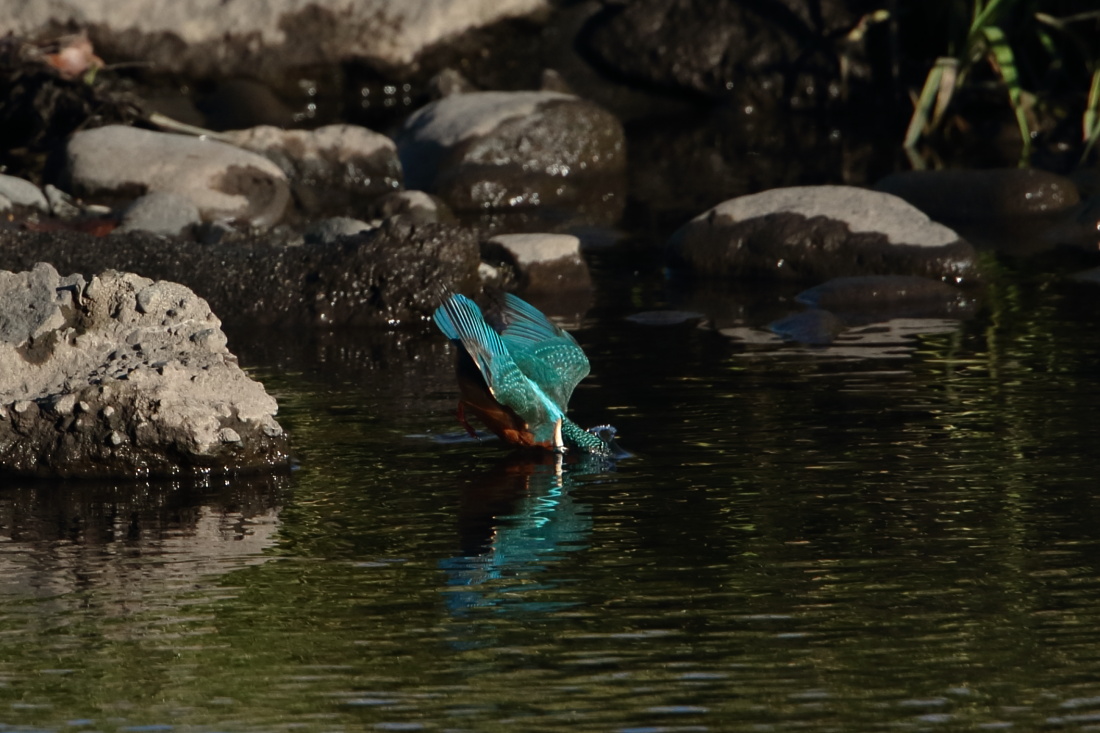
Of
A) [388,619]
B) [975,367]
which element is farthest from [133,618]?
[975,367]

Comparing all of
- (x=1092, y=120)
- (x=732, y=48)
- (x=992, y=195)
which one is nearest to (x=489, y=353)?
(x=992, y=195)

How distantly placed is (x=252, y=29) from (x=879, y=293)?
8903 mm

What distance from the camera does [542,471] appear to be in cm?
616

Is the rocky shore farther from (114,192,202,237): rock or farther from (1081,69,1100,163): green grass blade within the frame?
(1081,69,1100,163): green grass blade

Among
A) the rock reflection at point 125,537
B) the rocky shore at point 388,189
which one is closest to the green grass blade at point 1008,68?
the rocky shore at point 388,189

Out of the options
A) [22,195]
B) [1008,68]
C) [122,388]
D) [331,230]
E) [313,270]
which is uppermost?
[1008,68]

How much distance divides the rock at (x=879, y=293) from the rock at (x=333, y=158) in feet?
15.7

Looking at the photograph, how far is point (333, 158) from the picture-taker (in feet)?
44.4

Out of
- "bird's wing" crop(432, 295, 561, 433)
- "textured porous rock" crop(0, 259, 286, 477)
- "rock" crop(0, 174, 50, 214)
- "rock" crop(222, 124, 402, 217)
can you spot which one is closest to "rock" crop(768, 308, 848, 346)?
"bird's wing" crop(432, 295, 561, 433)

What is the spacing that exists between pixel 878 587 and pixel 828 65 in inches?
508

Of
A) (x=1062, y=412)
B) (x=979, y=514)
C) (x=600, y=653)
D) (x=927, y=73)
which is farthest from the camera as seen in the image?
(x=927, y=73)

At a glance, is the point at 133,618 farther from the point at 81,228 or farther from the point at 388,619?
the point at 81,228

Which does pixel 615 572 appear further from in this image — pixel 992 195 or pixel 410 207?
pixel 992 195

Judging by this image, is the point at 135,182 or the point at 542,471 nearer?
the point at 542,471
